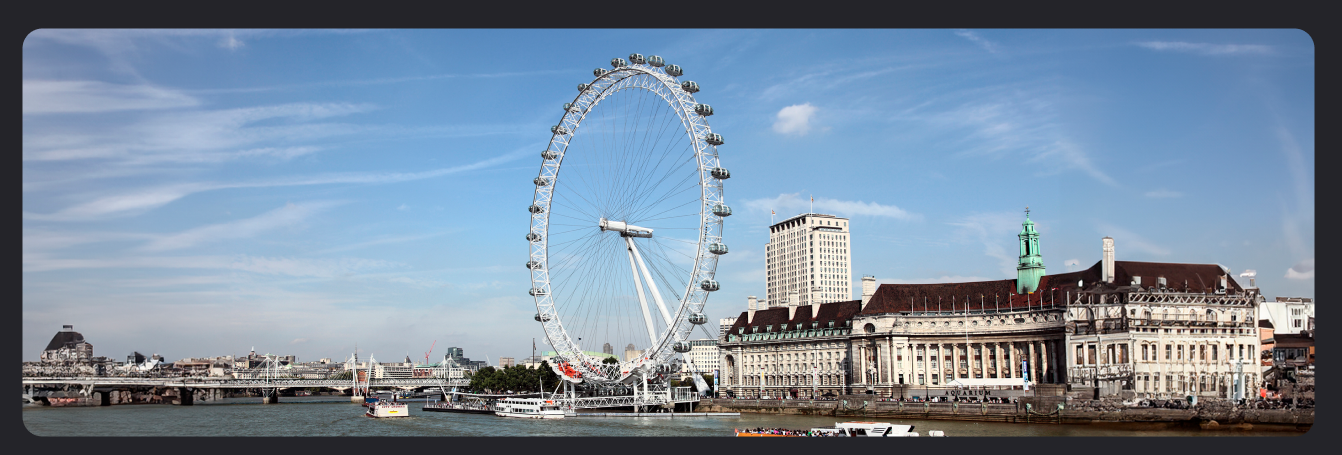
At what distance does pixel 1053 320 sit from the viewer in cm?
8800

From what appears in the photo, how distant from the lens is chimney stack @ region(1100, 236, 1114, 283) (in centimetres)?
8456

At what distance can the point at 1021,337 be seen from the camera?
90750mm

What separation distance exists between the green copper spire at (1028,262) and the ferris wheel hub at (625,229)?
114ft

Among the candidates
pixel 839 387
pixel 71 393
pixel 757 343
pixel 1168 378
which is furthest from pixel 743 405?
pixel 71 393

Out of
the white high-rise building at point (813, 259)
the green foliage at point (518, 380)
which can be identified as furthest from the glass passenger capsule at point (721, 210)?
the white high-rise building at point (813, 259)

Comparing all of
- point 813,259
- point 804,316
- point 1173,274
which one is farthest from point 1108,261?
point 813,259

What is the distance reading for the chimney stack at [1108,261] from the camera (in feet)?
277

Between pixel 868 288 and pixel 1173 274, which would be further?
pixel 868 288

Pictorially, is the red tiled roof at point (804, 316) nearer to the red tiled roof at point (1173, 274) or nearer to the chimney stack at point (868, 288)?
the chimney stack at point (868, 288)

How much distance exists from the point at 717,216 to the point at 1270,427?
34.6m

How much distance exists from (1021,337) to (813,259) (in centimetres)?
9667

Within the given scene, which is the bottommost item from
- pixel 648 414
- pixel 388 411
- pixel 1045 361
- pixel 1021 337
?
pixel 648 414

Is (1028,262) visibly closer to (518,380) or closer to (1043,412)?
(1043,412)

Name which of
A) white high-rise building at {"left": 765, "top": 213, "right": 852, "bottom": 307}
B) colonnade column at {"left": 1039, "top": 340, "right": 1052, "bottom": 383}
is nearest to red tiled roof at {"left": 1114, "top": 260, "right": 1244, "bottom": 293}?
colonnade column at {"left": 1039, "top": 340, "right": 1052, "bottom": 383}
